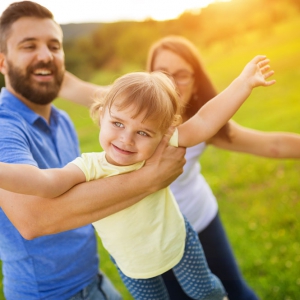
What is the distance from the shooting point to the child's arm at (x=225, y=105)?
6.76 ft

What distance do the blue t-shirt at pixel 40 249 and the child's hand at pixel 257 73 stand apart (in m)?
1.24

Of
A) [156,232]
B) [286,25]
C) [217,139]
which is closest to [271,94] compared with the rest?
[286,25]

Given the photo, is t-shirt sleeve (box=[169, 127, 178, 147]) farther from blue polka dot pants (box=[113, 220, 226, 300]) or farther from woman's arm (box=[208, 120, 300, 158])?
woman's arm (box=[208, 120, 300, 158])

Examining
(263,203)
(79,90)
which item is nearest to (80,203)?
(79,90)

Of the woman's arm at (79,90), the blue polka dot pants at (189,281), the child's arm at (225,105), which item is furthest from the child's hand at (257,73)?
the woman's arm at (79,90)

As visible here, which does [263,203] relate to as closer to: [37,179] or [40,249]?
[40,249]

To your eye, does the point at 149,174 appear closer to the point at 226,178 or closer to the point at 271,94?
the point at 226,178

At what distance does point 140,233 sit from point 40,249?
0.65m

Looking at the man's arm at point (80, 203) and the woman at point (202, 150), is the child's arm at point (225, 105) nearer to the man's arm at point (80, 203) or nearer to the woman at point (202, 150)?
the man's arm at point (80, 203)

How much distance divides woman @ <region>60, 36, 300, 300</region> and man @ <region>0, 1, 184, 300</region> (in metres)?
0.55

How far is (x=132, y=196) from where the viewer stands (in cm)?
195

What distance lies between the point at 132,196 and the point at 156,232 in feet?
0.84

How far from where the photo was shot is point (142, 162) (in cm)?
209

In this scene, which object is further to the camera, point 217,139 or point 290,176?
point 290,176
